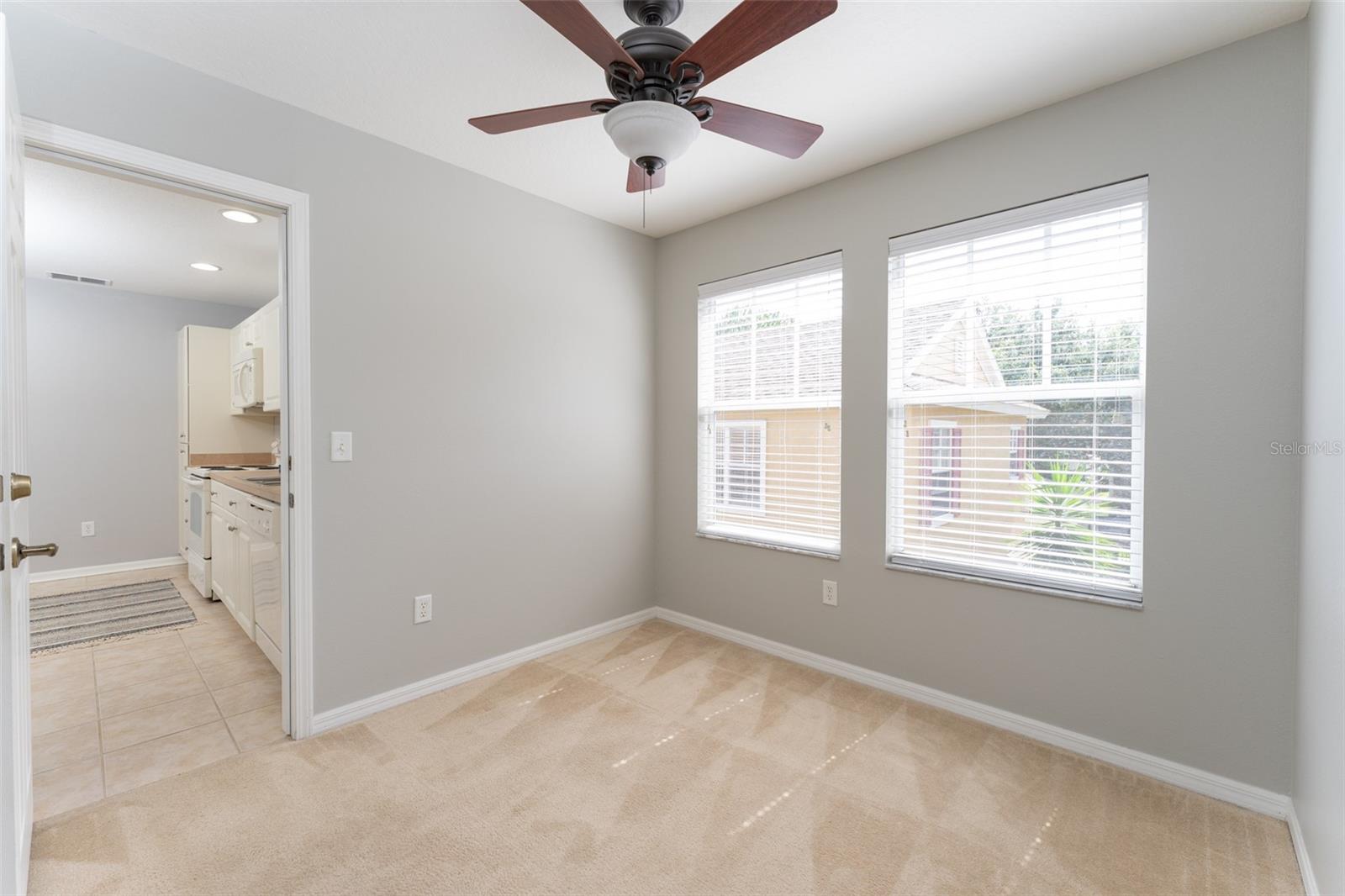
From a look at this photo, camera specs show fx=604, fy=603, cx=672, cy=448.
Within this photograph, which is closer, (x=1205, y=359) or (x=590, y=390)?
(x=1205, y=359)

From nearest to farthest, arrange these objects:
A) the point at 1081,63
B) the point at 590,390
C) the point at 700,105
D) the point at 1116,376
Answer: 1. the point at 700,105
2. the point at 1081,63
3. the point at 1116,376
4. the point at 590,390

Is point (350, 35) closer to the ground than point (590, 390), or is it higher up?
higher up

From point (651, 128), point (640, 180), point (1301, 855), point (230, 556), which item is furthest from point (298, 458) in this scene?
point (1301, 855)

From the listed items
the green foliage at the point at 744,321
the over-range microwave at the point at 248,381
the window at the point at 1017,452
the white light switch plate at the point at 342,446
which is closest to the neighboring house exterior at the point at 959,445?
→ the window at the point at 1017,452

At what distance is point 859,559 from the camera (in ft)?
9.73

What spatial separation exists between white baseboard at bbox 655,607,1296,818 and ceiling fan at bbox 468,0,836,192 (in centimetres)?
235

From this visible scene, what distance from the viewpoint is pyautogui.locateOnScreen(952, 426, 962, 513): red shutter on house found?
2.67 metres

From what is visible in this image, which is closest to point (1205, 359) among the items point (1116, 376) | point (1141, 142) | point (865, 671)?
point (1116, 376)

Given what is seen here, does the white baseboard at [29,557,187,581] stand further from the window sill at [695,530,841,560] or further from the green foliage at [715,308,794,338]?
the green foliage at [715,308,794,338]

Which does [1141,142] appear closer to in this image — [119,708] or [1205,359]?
[1205,359]

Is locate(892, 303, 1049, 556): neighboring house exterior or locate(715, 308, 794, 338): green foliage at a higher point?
locate(715, 308, 794, 338): green foliage

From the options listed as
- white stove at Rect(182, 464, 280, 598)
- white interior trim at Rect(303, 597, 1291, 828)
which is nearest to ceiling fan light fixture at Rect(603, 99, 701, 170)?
white interior trim at Rect(303, 597, 1291, 828)

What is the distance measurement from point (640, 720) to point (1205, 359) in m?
2.50

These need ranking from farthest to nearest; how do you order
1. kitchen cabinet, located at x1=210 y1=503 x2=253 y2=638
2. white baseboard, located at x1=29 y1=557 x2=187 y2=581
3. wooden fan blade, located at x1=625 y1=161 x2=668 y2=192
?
white baseboard, located at x1=29 y1=557 x2=187 y2=581 < kitchen cabinet, located at x1=210 y1=503 x2=253 y2=638 < wooden fan blade, located at x1=625 y1=161 x2=668 y2=192
